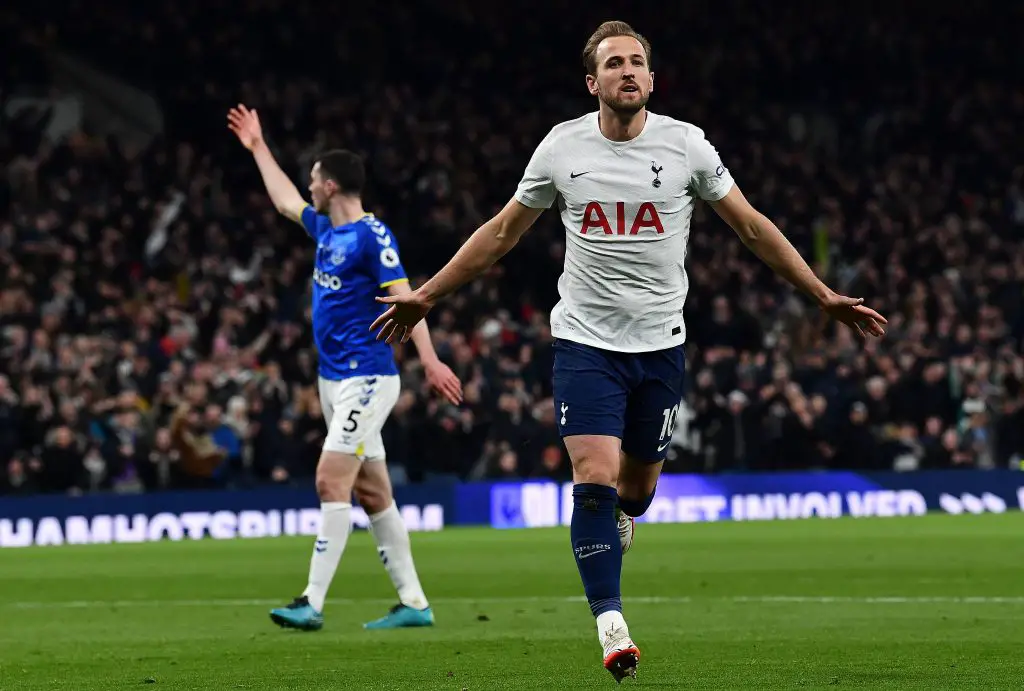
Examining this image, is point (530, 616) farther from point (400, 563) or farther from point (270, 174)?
point (270, 174)

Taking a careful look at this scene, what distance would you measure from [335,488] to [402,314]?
10.6ft

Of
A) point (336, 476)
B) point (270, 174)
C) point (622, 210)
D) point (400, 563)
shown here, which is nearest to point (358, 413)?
point (336, 476)

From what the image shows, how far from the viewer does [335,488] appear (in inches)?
423

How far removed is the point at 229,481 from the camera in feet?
72.3

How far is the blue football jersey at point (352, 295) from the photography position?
35.5 feet

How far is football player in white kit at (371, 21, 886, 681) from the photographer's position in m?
7.55

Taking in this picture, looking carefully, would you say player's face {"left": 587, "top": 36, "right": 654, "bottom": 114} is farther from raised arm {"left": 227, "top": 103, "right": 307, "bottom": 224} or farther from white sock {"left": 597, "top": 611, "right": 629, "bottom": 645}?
raised arm {"left": 227, "top": 103, "right": 307, "bottom": 224}

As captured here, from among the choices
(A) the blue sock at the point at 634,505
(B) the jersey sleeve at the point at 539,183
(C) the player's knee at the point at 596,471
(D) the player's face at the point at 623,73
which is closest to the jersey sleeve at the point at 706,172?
(D) the player's face at the point at 623,73

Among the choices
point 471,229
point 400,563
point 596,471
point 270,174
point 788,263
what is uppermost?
point 471,229

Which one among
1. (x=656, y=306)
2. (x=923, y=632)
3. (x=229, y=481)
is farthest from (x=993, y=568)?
(x=229, y=481)

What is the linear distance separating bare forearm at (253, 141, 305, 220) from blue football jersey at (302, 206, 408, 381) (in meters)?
0.61

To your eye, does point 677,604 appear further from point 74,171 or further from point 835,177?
point 835,177

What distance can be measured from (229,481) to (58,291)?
3.64m

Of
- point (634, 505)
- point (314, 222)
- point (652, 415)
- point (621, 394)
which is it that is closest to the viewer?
point (621, 394)
